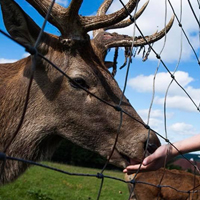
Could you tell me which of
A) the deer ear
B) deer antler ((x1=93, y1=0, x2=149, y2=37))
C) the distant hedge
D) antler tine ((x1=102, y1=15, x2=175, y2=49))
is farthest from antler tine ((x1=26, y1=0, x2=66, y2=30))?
the distant hedge

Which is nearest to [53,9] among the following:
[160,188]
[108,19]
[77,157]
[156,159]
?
[108,19]

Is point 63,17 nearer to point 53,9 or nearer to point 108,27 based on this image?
point 53,9

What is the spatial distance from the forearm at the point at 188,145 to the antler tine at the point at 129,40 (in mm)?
1390

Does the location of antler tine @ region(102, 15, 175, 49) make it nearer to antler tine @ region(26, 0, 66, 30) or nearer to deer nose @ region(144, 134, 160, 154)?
antler tine @ region(26, 0, 66, 30)

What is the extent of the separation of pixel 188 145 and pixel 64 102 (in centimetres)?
121

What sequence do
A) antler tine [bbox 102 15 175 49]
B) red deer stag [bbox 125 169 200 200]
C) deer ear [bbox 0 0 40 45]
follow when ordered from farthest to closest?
red deer stag [bbox 125 169 200 200] < antler tine [bbox 102 15 175 49] < deer ear [bbox 0 0 40 45]

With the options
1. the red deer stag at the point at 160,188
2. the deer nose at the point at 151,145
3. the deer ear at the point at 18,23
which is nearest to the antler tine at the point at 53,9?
the deer ear at the point at 18,23

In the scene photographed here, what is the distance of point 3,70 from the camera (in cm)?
340

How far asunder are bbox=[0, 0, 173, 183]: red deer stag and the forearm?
40 centimetres

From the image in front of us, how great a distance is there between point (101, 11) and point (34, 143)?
2251 mm

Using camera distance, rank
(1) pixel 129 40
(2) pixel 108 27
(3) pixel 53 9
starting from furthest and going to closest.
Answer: (2) pixel 108 27, (1) pixel 129 40, (3) pixel 53 9

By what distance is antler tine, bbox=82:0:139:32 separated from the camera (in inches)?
112

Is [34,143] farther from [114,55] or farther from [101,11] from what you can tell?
[101,11]

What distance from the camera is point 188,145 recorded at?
2.54 metres
